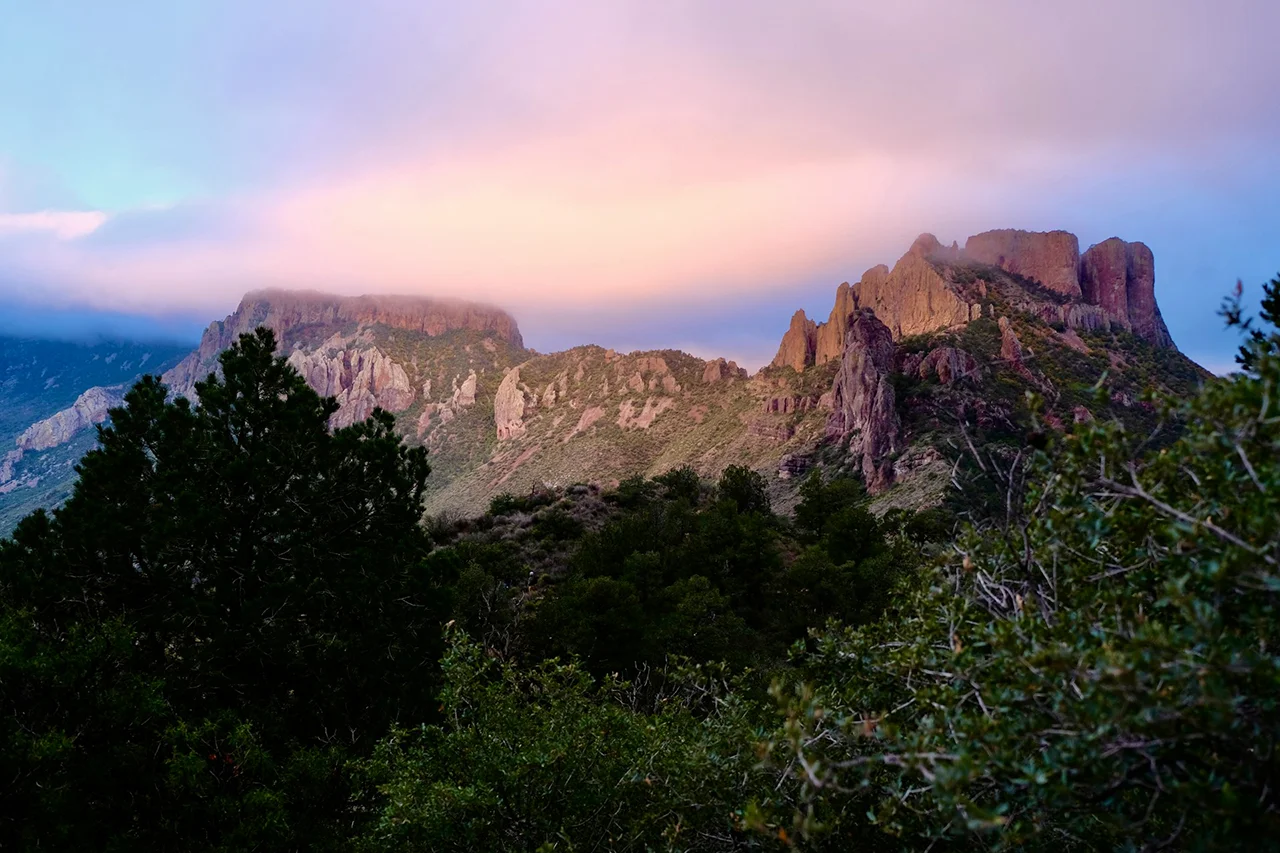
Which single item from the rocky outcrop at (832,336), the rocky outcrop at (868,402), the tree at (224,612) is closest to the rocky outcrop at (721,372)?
the rocky outcrop at (832,336)

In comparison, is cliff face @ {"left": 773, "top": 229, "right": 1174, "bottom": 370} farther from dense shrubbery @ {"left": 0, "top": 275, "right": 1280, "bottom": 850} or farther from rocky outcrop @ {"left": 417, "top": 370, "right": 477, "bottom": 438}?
dense shrubbery @ {"left": 0, "top": 275, "right": 1280, "bottom": 850}

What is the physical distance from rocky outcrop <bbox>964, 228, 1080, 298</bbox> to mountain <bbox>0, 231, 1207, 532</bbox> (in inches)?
17.9

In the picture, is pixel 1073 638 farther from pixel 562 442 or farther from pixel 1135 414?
pixel 562 442

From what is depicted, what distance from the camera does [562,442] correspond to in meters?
150

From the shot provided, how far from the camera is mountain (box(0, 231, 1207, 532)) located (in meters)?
90.8

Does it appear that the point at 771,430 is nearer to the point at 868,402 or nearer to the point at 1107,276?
the point at 868,402

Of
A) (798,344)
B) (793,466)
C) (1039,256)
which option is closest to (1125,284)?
(1039,256)

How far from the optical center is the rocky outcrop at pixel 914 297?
463 ft

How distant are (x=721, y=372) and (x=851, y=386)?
176 feet

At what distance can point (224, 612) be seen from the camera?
49.4 ft

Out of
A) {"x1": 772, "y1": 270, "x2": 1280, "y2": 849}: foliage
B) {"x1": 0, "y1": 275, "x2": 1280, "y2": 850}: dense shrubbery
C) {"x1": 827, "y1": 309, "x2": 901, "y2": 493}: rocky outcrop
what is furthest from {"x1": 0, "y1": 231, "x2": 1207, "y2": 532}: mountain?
{"x1": 772, "y1": 270, "x2": 1280, "y2": 849}: foliage

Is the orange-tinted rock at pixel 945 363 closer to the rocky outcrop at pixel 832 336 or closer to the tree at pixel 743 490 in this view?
the rocky outcrop at pixel 832 336

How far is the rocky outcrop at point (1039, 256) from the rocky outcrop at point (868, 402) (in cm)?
8269

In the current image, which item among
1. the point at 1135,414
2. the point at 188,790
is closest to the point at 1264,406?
the point at 188,790
